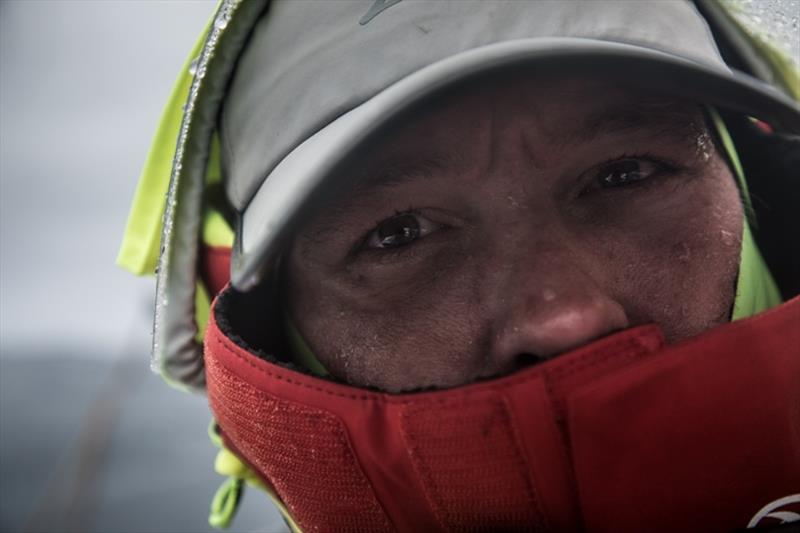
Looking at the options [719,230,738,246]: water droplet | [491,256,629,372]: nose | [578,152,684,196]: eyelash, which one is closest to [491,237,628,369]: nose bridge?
[491,256,629,372]: nose

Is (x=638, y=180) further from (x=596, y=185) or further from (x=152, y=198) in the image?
(x=152, y=198)

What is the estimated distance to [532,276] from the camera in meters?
0.86

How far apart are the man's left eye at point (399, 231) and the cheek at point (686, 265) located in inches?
9.6

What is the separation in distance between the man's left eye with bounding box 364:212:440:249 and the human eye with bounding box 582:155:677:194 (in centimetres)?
21

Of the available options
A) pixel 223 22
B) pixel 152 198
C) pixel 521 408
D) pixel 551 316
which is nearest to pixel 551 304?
pixel 551 316

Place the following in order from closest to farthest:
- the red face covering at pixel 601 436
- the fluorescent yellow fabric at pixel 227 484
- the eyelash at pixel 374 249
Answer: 1. the red face covering at pixel 601 436
2. the eyelash at pixel 374 249
3. the fluorescent yellow fabric at pixel 227 484

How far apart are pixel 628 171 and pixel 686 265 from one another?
0.14 m

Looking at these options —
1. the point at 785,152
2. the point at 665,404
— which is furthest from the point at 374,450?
the point at 785,152

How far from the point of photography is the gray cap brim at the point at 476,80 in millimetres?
750

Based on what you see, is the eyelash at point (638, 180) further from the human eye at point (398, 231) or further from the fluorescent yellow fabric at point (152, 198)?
the fluorescent yellow fabric at point (152, 198)

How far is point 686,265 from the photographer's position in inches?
37.5

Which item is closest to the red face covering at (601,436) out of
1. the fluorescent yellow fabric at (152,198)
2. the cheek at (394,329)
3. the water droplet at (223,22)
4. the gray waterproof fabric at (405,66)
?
the cheek at (394,329)

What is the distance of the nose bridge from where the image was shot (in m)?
0.80

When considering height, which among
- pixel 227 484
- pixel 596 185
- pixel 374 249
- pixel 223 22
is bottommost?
pixel 227 484
